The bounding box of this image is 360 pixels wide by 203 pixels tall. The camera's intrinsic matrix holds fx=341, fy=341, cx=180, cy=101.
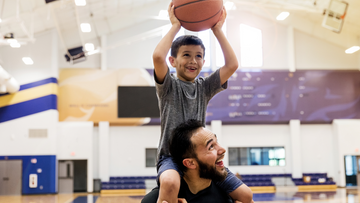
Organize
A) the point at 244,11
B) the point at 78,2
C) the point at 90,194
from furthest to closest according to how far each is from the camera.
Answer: the point at 244,11, the point at 90,194, the point at 78,2

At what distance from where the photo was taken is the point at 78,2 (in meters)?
9.55

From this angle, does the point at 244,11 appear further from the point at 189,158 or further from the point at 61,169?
the point at 189,158

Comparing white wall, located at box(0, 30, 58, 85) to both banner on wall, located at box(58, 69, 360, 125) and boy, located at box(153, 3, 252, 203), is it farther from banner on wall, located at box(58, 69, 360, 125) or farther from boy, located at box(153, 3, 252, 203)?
boy, located at box(153, 3, 252, 203)

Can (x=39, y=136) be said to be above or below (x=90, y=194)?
above

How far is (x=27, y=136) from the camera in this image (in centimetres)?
1344

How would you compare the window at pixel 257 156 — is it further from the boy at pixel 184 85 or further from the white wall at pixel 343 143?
the boy at pixel 184 85

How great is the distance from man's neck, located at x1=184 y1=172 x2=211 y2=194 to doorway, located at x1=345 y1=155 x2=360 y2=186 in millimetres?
15280

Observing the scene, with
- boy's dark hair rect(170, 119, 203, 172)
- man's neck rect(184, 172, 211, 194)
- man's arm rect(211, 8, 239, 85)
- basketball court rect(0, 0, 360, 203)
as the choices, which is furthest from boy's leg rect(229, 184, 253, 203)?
basketball court rect(0, 0, 360, 203)

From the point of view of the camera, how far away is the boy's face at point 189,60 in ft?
7.24

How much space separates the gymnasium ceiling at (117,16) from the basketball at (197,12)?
1006 cm

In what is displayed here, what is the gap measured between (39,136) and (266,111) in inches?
373

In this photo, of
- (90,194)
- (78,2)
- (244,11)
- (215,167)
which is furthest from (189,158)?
(244,11)

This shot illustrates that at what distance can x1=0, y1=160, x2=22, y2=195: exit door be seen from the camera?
524 inches

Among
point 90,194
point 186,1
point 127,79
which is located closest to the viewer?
point 186,1
